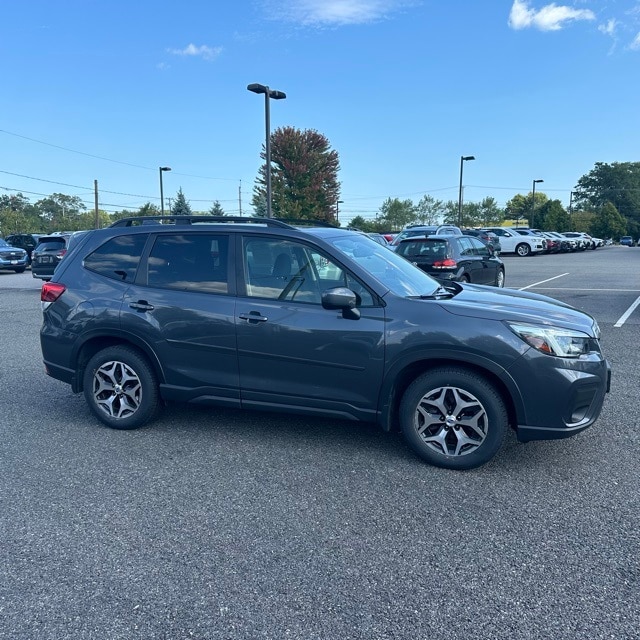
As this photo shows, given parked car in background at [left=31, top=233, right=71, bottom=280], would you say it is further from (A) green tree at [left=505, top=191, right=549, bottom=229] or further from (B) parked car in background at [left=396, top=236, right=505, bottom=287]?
(A) green tree at [left=505, top=191, right=549, bottom=229]

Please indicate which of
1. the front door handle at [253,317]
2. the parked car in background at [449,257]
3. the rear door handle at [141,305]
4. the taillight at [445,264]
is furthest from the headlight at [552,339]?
the taillight at [445,264]

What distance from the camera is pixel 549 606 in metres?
2.55

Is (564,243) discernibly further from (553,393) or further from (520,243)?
(553,393)

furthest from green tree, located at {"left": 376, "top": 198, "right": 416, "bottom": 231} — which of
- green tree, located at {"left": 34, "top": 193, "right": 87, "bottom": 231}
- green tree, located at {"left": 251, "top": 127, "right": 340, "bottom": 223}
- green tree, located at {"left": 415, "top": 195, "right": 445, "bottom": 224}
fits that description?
green tree, located at {"left": 34, "top": 193, "right": 87, "bottom": 231}

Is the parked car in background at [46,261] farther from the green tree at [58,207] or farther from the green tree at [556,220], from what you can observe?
the green tree at [58,207]

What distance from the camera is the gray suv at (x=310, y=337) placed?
3812mm

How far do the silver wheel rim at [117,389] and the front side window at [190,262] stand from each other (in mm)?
765

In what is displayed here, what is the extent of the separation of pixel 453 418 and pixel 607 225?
289ft

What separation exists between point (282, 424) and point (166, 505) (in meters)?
1.54

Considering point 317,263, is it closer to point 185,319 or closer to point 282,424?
A: point 185,319

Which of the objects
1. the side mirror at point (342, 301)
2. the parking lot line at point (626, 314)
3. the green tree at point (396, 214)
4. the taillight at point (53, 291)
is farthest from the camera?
the green tree at point (396, 214)

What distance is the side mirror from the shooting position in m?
3.95

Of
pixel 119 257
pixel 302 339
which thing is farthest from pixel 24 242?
pixel 302 339

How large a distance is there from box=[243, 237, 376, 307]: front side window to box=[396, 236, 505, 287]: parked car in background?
6.88 metres
